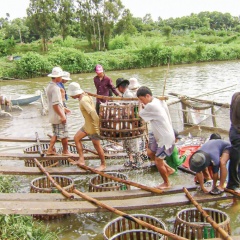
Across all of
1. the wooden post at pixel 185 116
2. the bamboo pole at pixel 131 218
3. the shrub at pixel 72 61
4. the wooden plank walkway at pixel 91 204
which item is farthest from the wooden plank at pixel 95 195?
the shrub at pixel 72 61

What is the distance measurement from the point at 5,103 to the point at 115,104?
9689 mm

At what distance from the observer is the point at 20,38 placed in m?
48.7

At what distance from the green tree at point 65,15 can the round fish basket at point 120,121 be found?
38.6 meters

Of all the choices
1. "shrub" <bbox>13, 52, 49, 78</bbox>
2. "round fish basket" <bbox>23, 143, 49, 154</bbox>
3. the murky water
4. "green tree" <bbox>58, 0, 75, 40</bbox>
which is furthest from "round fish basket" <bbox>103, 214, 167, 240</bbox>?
"green tree" <bbox>58, 0, 75, 40</bbox>

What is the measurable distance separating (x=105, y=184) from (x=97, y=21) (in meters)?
39.1

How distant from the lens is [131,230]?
168 inches

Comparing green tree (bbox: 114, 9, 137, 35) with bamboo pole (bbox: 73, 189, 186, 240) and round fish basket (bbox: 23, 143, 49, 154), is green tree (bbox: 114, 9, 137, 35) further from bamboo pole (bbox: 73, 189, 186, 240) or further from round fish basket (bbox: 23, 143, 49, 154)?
bamboo pole (bbox: 73, 189, 186, 240)

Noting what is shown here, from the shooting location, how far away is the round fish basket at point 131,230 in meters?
4.24

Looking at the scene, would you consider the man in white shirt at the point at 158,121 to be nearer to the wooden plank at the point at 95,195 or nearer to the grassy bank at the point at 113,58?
the wooden plank at the point at 95,195

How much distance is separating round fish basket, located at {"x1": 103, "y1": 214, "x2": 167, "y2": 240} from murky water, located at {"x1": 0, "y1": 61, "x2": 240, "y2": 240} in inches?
18.5

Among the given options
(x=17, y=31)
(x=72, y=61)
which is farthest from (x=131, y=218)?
(x=17, y=31)

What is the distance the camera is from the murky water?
5270 millimetres

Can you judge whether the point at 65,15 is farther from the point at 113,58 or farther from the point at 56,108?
the point at 56,108

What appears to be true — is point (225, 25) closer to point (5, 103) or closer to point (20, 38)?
point (20, 38)
